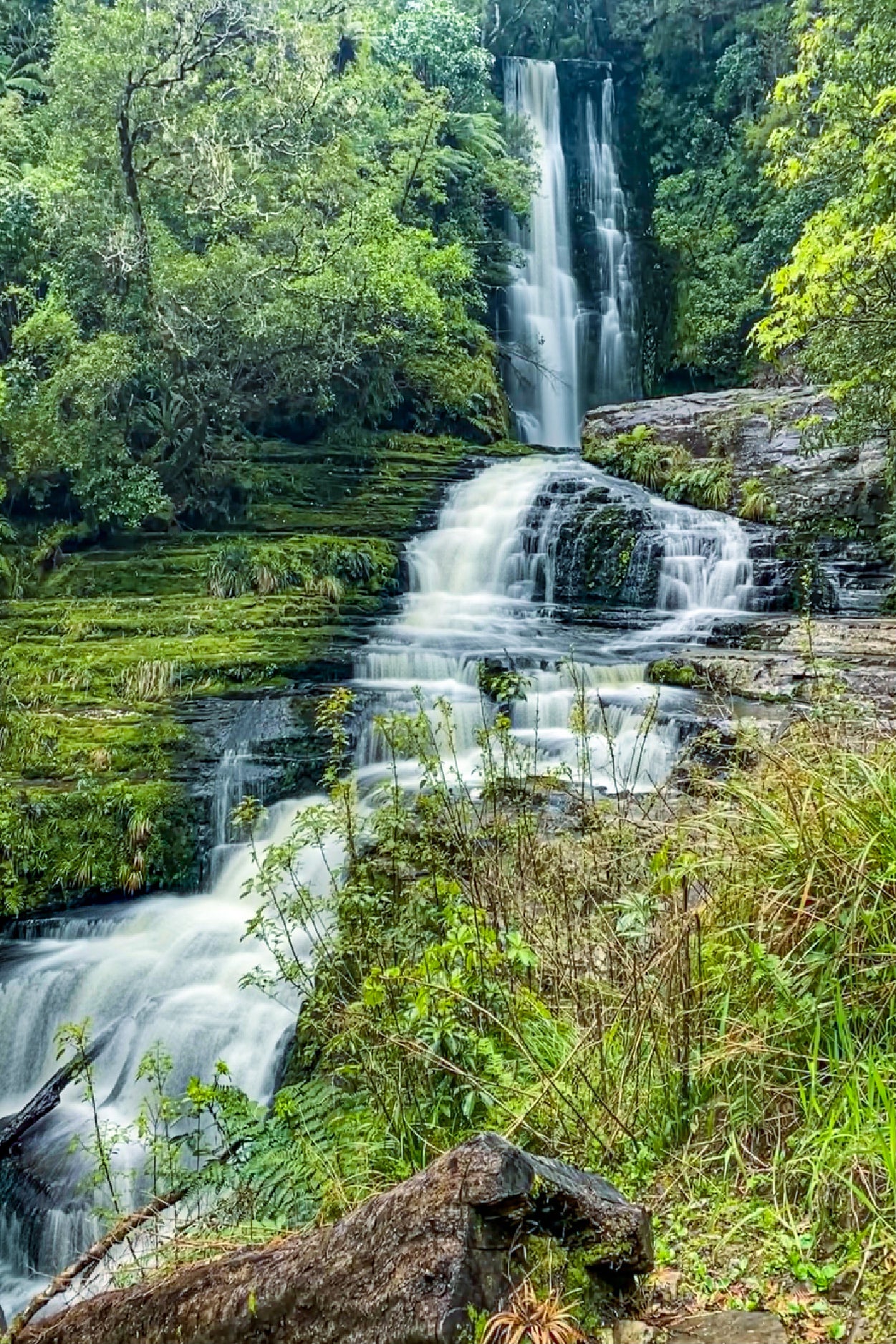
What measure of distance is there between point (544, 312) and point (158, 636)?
1477 centimetres

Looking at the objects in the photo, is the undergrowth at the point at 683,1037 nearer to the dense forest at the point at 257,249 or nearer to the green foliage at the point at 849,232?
the green foliage at the point at 849,232

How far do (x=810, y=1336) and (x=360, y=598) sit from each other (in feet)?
37.5

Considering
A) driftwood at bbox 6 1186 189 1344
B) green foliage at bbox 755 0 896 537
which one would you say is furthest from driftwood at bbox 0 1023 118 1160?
green foliage at bbox 755 0 896 537

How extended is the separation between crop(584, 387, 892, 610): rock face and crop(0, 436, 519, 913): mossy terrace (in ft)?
11.1

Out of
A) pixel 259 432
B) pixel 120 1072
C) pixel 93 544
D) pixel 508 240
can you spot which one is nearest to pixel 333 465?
pixel 259 432

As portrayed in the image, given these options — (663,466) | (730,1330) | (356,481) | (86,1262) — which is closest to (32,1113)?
(86,1262)

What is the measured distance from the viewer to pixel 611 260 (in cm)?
2309

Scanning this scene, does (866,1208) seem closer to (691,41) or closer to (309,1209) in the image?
(309,1209)

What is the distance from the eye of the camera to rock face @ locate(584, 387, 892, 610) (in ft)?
39.6

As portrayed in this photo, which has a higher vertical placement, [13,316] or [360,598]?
[13,316]

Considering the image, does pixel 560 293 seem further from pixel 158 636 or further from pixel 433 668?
pixel 158 636

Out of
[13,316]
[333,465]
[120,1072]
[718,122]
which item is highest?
[718,122]

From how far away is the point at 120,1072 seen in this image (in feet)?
18.3

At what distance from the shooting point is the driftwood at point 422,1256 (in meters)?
1.78
